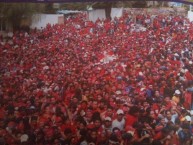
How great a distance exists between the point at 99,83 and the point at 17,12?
2.64 feet

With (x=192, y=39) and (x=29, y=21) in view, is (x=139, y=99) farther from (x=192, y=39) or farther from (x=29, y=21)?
(x=29, y=21)

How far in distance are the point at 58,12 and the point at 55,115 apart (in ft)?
2.51

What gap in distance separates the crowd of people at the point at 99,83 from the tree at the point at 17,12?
103 millimetres

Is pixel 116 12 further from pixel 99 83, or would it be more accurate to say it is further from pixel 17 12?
pixel 17 12

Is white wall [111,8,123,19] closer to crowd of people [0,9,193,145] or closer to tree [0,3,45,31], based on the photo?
crowd of people [0,9,193,145]

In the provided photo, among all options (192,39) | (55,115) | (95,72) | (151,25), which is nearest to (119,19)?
(151,25)

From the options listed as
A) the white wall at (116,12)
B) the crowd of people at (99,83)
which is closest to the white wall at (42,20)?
the crowd of people at (99,83)

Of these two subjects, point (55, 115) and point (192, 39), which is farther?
point (192, 39)

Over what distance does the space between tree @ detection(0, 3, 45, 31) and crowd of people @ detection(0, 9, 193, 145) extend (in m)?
0.10

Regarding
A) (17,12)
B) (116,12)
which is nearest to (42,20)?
(17,12)

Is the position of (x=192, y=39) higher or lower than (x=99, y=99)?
higher

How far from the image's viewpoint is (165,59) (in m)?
2.52

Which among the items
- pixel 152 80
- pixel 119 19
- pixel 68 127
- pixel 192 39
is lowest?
pixel 68 127

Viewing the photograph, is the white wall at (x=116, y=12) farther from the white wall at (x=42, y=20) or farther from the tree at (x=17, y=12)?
the tree at (x=17, y=12)
